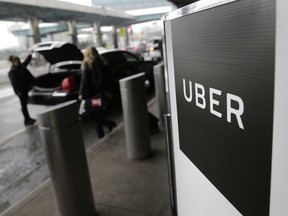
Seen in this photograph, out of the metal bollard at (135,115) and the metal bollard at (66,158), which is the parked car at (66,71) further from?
the metal bollard at (66,158)

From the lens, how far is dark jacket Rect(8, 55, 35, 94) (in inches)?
252

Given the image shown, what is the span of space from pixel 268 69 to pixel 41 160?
4483 mm

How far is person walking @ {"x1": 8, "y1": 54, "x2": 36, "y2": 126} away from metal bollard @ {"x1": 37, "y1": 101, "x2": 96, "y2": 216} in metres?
4.27

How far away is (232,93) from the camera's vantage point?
1102 mm

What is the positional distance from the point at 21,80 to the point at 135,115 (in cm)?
374

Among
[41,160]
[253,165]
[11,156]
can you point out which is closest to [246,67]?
[253,165]

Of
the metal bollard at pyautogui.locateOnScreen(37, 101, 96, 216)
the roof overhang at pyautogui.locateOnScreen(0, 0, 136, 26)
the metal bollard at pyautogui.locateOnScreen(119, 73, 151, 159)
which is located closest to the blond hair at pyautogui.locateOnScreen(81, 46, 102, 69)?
the roof overhang at pyautogui.locateOnScreen(0, 0, 136, 26)

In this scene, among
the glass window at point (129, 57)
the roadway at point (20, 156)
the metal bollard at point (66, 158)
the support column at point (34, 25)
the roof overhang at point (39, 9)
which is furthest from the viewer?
the support column at point (34, 25)

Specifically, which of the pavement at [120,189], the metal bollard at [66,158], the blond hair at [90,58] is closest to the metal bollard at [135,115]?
the pavement at [120,189]

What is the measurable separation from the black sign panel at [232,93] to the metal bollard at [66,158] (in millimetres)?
1442

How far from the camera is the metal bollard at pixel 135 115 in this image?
3.96m

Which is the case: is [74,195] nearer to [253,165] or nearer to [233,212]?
[233,212]

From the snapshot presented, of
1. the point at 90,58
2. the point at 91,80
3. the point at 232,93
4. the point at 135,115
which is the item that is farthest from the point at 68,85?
the point at 232,93

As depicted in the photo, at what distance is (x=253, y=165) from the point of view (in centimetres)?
104
